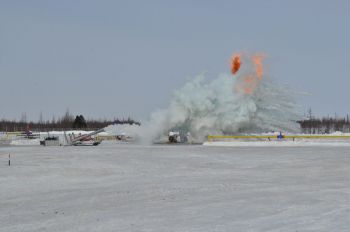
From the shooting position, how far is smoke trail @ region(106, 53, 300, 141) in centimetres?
6203

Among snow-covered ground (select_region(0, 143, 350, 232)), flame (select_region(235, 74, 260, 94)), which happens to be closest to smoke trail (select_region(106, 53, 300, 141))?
flame (select_region(235, 74, 260, 94))

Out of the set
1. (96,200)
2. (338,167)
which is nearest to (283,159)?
(338,167)

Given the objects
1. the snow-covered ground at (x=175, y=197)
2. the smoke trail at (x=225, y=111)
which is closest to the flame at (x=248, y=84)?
the smoke trail at (x=225, y=111)

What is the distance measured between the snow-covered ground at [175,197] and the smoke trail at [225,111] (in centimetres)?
3390

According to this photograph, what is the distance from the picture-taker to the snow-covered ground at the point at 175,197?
470 inches

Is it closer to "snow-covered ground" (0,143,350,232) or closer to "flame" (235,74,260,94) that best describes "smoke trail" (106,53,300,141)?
"flame" (235,74,260,94)

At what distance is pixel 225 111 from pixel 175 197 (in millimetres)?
49538

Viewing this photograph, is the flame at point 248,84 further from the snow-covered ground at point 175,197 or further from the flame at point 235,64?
the snow-covered ground at point 175,197

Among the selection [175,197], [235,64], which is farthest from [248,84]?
[175,197]

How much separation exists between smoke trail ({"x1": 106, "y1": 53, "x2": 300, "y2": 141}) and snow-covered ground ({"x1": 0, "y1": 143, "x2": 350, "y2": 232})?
33.9 meters

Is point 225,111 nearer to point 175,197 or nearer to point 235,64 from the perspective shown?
point 235,64

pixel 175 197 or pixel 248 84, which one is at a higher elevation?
pixel 248 84

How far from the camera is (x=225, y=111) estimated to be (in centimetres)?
6531

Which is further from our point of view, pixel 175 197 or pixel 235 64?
pixel 235 64
